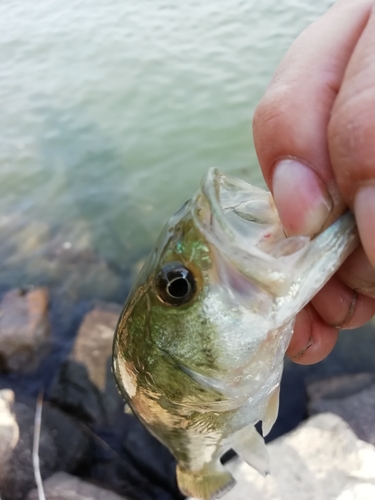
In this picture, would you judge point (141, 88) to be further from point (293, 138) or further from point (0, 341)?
point (293, 138)

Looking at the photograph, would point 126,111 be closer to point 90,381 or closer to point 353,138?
point 90,381

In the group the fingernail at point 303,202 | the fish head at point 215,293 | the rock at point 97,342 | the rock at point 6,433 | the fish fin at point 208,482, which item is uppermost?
the fingernail at point 303,202

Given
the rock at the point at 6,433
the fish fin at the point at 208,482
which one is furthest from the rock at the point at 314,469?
the rock at the point at 6,433

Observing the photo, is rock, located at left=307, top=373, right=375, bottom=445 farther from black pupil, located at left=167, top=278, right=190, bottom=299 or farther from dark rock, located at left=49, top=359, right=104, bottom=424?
black pupil, located at left=167, top=278, right=190, bottom=299

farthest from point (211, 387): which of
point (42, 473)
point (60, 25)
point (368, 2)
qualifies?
point (60, 25)

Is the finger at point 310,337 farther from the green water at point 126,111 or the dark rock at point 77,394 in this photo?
the green water at point 126,111

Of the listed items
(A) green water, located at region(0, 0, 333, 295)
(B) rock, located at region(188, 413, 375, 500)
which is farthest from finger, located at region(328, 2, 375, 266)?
(A) green water, located at region(0, 0, 333, 295)
